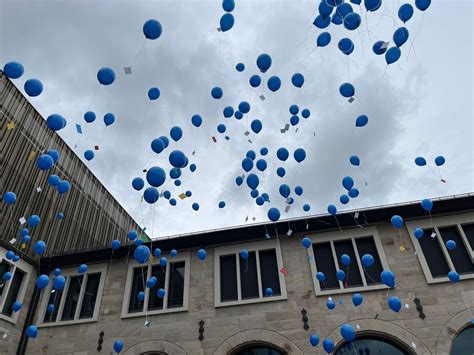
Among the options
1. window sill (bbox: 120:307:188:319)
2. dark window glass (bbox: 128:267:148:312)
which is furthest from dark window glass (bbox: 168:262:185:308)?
dark window glass (bbox: 128:267:148:312)

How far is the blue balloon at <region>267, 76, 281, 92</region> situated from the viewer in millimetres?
8062

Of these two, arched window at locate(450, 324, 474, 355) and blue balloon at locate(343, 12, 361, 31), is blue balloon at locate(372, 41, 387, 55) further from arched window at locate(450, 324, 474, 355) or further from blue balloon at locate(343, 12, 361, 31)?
arched window at locate(450, 324, 474, 355)

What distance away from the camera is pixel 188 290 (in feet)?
38.0

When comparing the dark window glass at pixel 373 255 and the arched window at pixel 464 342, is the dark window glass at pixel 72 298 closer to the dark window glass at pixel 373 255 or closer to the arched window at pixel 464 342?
the dark window glass at pixel 373 255

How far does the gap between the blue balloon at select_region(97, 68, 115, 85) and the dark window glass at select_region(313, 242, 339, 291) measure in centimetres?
811

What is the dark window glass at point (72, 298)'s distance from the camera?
12.2 metres

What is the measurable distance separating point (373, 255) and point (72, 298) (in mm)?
10623

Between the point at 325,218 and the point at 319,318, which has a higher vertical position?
the point at 325,218

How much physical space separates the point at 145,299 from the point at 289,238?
5309mm

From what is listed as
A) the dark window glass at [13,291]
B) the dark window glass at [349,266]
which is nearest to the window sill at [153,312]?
the dark window glass at [13,291]

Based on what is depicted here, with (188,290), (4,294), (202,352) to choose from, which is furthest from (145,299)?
(4,294)

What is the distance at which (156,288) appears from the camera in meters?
12.1

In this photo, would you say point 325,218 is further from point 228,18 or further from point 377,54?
point 228,18

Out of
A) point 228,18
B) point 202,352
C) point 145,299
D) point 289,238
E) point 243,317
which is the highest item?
point 228,18
